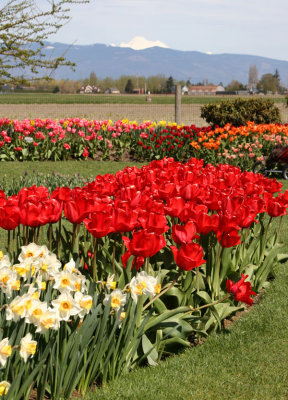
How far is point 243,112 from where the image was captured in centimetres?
→ 1669

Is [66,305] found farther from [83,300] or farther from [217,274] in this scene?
[217,274]

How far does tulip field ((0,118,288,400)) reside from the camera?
279 centimetres

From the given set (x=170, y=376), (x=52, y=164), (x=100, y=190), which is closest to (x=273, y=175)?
(x=52, y=164)

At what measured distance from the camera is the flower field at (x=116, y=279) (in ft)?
9.11

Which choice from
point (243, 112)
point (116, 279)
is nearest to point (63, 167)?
point (243, 112)

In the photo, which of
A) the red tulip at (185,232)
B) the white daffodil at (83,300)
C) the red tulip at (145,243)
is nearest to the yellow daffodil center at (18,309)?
the white daffodil at (83,300)

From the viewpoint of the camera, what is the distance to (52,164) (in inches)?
543

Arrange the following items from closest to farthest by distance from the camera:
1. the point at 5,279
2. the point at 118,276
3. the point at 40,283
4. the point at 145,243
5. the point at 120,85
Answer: the point at 5,279
the point at 40,283
the point at 145,243
the point at 118,276
the point at 120,85

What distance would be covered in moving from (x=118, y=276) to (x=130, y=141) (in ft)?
38.7

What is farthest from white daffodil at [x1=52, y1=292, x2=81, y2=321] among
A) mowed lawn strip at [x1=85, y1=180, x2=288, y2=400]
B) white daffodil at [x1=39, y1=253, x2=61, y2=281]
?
mowed lawn strip at [x1=85, y1=180, x2=288, y2=400]

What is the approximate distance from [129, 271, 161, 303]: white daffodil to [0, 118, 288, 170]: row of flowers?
9.91m

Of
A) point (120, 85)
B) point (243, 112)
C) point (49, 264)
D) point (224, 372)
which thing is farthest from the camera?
point (120, 85)

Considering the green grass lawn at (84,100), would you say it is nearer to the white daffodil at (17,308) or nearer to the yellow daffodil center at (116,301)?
the yellow daffodil center at (116,301)

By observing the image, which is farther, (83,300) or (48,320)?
(83,300)
